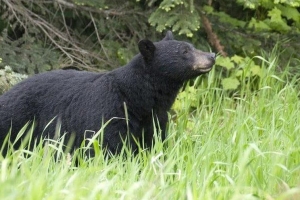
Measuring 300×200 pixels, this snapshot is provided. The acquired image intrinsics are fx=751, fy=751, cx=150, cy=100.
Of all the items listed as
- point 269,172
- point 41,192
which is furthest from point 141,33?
point 41,192

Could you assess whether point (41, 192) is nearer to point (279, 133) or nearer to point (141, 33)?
point (279, 133)

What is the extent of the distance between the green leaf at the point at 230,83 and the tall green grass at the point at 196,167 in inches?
29.8

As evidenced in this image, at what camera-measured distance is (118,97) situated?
6109mm

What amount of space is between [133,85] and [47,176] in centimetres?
199

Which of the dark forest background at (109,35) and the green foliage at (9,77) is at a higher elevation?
the dark forest background at (109,35)

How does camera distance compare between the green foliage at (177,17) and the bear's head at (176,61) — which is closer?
the bear's head at (176,61)

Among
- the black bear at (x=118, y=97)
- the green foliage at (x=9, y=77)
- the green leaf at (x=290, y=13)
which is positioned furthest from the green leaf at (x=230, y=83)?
the green foliage at (x=9, y=77)

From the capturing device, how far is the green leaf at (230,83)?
781 cm

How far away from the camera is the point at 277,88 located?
23.2 ft

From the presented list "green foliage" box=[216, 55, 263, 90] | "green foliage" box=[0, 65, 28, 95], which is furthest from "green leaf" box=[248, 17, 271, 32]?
"green foliage" box=[0, 65, 28, 95]

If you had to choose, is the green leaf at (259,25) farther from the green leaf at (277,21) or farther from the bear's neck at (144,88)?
the bear's neck at (144,88)

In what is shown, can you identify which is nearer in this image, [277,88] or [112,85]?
[112,85]

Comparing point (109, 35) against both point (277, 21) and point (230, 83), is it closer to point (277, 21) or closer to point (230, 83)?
point (230, 83)

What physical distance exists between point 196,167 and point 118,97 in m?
1.48
